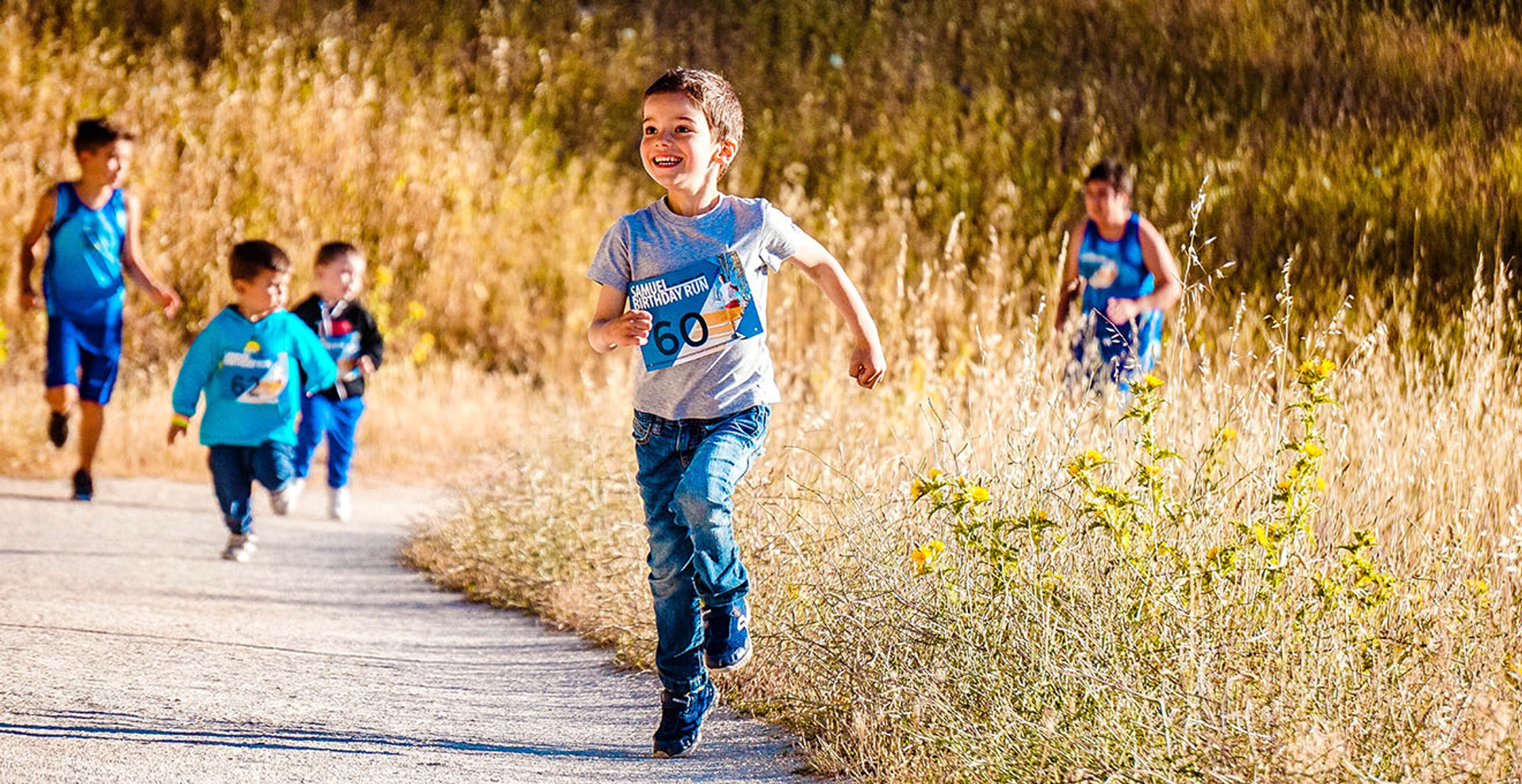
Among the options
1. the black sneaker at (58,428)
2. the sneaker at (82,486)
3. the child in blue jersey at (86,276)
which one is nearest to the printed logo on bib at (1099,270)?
the child in blue jersey at (86,276)

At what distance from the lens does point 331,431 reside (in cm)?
867

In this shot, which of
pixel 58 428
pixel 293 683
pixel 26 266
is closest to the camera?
pixel 293 683

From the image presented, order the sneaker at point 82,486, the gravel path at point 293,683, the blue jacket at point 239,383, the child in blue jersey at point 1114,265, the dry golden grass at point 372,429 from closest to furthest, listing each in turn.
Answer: the gravel path at point 293,683, the blue jacket at point 239,383, the child in blue jersey at point 1114,265, the sneaker at point 82,486, the dry golden grass at point 372,429

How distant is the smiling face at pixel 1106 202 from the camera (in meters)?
8.24

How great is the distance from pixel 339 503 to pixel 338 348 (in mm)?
821

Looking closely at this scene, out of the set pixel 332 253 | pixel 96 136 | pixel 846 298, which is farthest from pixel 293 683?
pixel 96 136

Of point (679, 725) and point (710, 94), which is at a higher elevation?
point (710, 94)

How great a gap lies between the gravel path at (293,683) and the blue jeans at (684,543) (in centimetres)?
28

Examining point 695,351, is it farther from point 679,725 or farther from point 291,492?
point 291,492

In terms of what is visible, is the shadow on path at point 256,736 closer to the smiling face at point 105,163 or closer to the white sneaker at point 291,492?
the white sneaker at point 291,492

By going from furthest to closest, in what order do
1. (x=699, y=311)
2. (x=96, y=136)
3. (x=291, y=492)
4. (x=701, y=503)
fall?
(x=96, y=136)
(x=291, y=492)
(x=699, y=311)
(x=701, y=503)

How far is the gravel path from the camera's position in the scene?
14.0ft

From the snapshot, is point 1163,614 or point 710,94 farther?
point 710,94

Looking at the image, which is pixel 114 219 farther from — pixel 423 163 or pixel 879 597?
pixel 423 163
